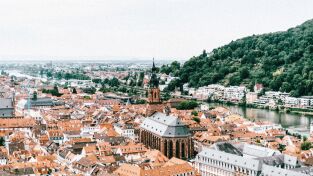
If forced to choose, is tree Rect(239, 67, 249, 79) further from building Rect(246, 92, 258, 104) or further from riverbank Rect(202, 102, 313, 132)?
riverbank Rect(202, 102, 313, 132)

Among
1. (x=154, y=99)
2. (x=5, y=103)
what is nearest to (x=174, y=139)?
(x=154, y=99)

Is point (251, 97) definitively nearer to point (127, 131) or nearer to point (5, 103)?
point (127, 131)

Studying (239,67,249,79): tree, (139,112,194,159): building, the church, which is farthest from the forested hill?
(139,112,194,159): building

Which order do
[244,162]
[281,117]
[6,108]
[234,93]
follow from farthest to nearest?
[234,93], [281,117], [6,108], [244,162]

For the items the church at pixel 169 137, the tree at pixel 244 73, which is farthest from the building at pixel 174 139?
the tree at pixel 244 73

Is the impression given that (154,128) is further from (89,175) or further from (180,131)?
(89,175)
